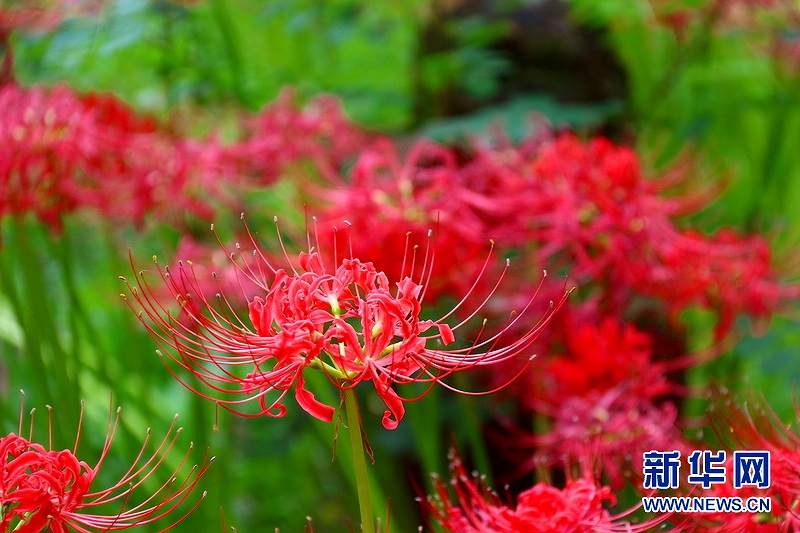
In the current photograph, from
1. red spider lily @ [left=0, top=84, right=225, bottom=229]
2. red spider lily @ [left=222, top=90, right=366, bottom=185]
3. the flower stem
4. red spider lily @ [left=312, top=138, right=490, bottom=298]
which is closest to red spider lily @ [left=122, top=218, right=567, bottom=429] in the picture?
the flower stem

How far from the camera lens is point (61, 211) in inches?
44.2

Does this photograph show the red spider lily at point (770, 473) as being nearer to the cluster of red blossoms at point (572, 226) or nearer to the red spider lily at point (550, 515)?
the red spider lily at point (550, 515)

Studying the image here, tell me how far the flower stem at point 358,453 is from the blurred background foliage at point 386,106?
1.72 ft

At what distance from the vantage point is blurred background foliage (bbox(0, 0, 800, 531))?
1276mm

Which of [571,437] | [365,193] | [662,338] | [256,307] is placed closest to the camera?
[256,307]

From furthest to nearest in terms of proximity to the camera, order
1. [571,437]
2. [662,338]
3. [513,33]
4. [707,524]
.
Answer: [513,33], [662,338], [571,437], [707,524]

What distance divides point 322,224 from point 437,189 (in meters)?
0.16

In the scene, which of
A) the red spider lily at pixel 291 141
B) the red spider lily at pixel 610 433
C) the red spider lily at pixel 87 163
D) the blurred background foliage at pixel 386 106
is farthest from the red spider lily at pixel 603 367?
the red spider lily at pixel 87 163

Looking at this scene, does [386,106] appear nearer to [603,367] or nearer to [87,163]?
[87,163]

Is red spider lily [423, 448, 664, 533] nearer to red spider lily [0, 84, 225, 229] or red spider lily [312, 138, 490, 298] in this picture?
red spider lily [312, 138, 490, 298]

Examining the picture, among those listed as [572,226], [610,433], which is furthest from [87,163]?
[610,433]

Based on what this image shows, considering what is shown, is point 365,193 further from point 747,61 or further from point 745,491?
point 747,61

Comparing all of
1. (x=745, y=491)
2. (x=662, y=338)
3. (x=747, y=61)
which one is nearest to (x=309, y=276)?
(x=745, y=491)

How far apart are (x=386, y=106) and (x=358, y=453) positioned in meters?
1.42
